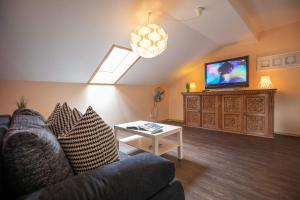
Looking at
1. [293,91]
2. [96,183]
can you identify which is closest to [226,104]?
[293,91]

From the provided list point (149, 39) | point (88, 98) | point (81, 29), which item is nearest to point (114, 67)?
A: point (88, 98)

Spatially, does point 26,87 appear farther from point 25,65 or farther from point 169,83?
point 169,83

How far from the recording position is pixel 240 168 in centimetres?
204

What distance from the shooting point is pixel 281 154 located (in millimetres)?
2441

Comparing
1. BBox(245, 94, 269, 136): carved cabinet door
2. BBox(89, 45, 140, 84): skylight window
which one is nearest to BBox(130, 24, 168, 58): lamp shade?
BBox(89, 45, 140, 84): skylight window

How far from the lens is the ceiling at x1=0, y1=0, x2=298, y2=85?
6.42 feet

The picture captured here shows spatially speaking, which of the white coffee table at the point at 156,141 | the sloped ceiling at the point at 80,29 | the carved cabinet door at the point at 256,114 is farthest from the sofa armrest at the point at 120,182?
the carved cabinet door at the point at 256,114

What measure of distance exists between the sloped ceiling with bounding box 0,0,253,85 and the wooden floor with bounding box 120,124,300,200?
1.79 meters

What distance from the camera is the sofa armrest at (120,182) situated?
0.63 m

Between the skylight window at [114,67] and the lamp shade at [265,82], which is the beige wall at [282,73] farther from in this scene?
the skylight window at [114,67]

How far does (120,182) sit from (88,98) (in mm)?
3243

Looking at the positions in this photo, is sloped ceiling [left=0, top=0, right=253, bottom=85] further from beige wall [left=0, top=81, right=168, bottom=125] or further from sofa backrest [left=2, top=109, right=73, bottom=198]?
sofa backrest [left=2, top=109, right=73, bottom=198]

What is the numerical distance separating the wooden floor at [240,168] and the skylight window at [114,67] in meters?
1.76

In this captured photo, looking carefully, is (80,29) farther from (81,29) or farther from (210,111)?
(210,111)
